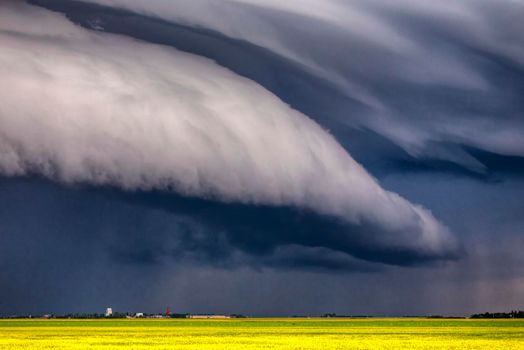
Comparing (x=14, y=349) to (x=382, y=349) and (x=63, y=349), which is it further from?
(x=382, y=349)

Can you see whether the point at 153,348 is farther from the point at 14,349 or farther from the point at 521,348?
the point at 521,348

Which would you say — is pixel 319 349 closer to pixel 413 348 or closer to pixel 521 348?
pixel 413 348

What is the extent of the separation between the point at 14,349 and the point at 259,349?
19158mm

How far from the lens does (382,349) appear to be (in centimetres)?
5612

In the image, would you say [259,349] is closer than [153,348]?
Yes

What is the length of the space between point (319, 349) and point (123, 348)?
52.7 ft

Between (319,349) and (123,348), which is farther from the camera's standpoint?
(123,348)

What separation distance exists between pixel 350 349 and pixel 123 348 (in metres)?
18.4

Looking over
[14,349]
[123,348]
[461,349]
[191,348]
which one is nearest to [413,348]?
[461,349]

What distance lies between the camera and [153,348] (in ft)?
198

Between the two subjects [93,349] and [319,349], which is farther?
[93,349]

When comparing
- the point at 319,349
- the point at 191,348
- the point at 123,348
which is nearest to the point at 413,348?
the point at 319,349

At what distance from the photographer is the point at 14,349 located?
57.5m

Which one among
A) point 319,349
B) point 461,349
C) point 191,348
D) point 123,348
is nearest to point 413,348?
point 461,349
